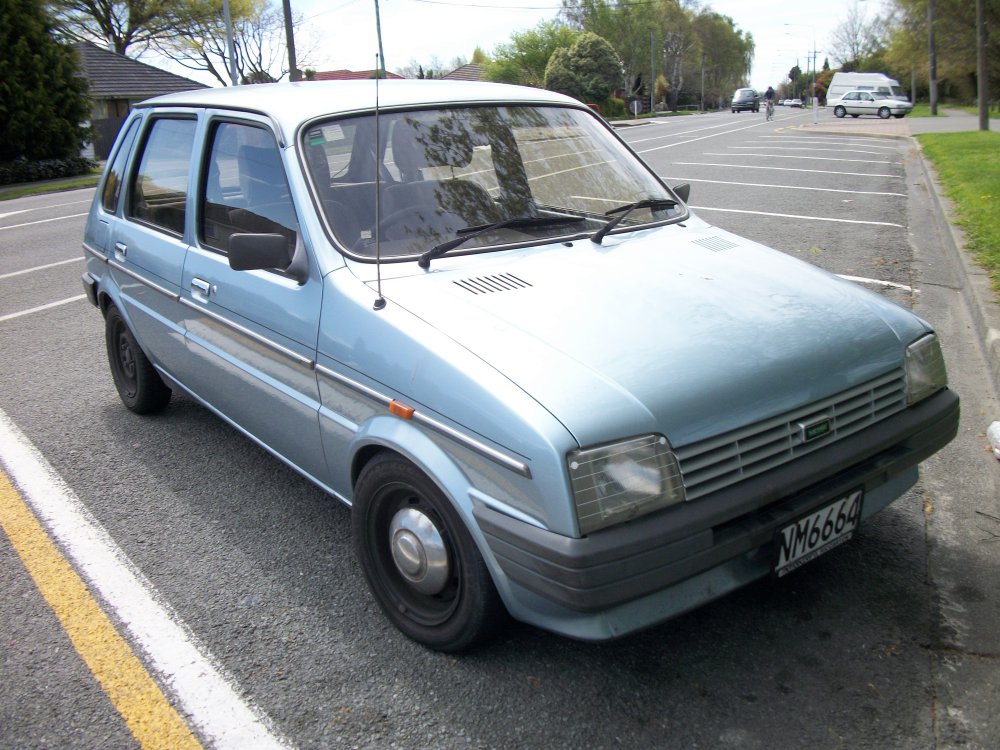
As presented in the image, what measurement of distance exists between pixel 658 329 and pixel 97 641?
85.9 inches

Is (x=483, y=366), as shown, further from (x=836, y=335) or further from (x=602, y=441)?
(x=836, y=335)

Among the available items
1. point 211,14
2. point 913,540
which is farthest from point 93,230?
point 211,14

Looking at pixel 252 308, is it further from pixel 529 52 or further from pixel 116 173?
pixel 529 52

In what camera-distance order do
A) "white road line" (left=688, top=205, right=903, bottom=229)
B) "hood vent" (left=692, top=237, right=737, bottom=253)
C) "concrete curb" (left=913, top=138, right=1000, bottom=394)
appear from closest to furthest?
"hood vent" (left=692, top=237, right=737, bottom=253) → "concrete curb" (left=913, top=138, right=1000, bottom=394) → "white road line" (left=688, top=205, right=903, bottom=229)

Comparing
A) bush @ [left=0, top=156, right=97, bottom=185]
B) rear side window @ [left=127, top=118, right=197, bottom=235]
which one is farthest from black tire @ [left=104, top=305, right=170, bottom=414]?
bush @ [left=0, top=156, right=97, bottom=185]

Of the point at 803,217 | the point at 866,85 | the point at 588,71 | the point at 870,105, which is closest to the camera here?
the point at 803,217

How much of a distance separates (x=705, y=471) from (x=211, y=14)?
6094cm

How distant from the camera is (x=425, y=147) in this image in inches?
137

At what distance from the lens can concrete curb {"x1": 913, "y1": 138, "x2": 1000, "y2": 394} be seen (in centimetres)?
532

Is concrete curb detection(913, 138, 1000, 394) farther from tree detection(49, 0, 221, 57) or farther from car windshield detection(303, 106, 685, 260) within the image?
tree detection(49, 0, 221, 57)

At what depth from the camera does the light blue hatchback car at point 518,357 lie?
7.73 ft

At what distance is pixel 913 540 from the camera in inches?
133

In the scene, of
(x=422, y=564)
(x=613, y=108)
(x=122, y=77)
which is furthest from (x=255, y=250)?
(x=613, y=108)

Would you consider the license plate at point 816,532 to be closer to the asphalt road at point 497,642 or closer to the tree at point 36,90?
the asphalt road at point 497,642
